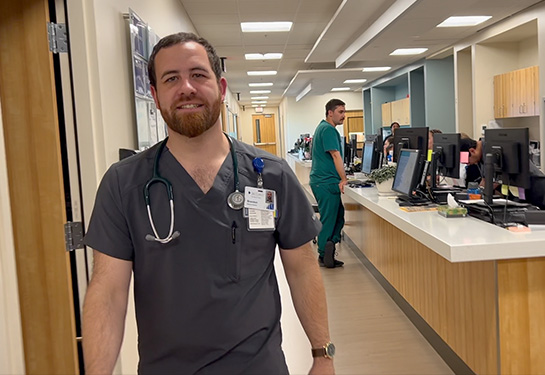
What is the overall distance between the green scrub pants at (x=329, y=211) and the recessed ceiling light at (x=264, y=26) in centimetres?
302

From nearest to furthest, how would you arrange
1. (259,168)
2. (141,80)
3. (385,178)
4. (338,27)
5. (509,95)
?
(259,168) < (141,80) < (385,178) < (338,27) < (509,95)

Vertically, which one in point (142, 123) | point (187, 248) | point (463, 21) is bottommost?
point (187, 248)

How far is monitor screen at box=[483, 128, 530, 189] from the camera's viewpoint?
2641 mm

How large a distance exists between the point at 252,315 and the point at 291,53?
8.92 meters

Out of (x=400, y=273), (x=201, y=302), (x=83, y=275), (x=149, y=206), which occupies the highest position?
(x=149, y=206)

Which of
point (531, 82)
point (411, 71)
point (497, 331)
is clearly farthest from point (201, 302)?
point (411, 71)

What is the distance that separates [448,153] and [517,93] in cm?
424

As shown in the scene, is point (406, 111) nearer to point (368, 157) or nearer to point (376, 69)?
point (376, 69)

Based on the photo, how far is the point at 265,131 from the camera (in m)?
25.5

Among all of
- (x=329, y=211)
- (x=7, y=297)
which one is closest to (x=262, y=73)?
(x=329, y=211)

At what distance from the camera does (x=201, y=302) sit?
4.03ft

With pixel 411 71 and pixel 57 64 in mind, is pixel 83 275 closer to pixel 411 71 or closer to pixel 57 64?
pixel 57 64

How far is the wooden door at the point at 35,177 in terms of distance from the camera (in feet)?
6.61

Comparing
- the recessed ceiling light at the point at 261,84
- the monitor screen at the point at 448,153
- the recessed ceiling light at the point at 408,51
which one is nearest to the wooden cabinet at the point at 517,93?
the recessed ceiling light at the point at 408,51
